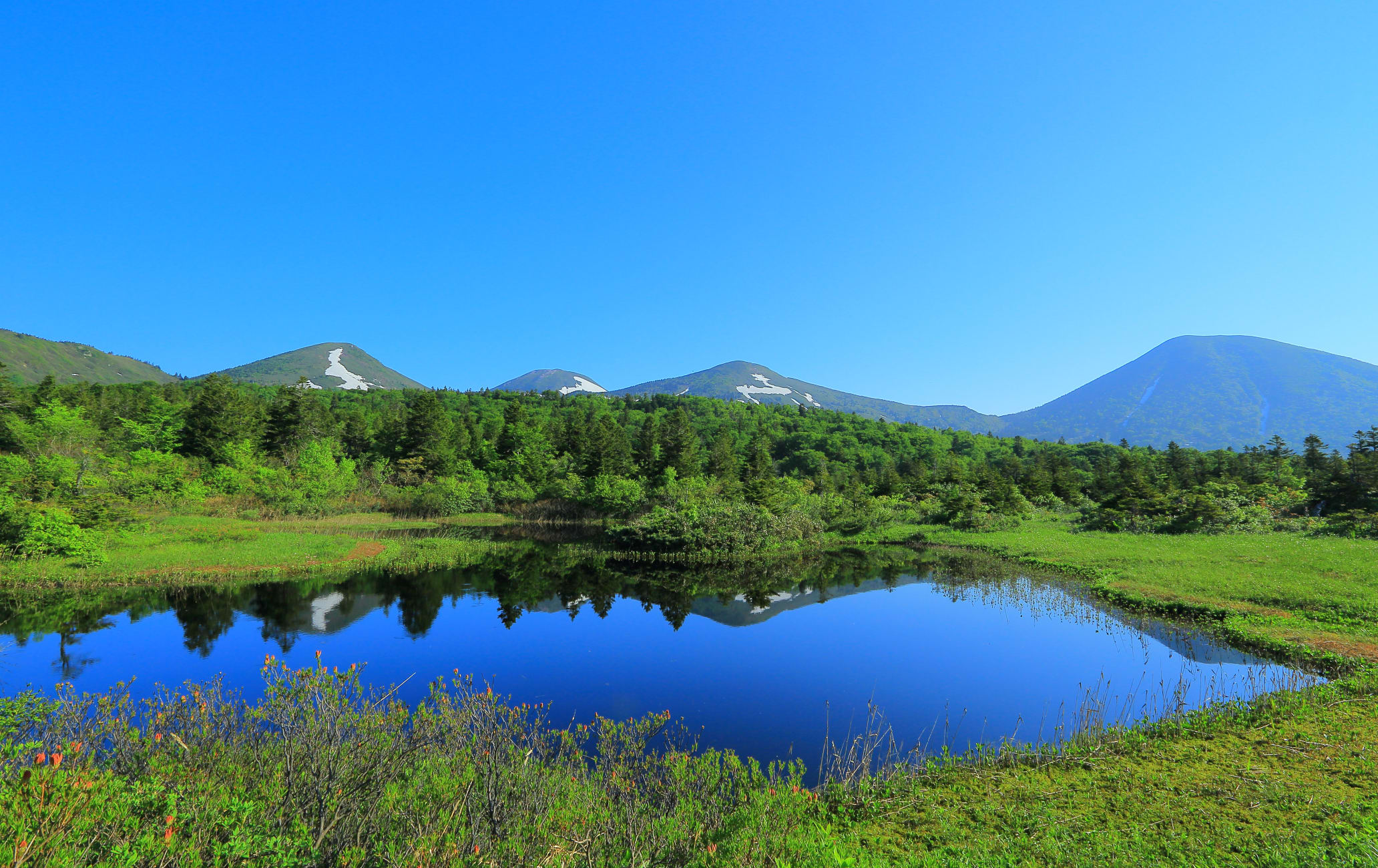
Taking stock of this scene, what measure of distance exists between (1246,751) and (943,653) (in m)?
7.15

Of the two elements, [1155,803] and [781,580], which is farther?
[781,580]

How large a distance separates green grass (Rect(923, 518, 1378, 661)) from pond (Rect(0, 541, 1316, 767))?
1.86 m

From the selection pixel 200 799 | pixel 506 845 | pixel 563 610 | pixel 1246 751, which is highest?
pixel 200 799

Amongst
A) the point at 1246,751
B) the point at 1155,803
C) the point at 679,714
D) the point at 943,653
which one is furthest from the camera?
the point at 943,653

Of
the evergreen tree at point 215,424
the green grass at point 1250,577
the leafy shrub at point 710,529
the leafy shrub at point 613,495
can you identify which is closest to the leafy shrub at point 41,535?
the leafy shrub at point 710,529

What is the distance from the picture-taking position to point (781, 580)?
2523 cm

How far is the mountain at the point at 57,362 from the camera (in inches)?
6353

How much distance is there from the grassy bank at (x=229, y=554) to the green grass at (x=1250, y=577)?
1143 inches

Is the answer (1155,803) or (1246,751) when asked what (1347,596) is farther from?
(1155,803)

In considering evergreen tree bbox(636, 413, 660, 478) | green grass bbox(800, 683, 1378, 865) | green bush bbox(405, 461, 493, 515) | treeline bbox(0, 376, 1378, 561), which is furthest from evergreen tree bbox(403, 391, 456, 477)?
green grass bbox(800, 683, 1378, 865)

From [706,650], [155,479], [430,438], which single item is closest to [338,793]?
[706,650]

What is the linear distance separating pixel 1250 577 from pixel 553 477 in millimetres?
47799

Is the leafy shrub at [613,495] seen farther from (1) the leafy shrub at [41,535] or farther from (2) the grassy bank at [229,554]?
(1) the leafy shrub at [41,535]

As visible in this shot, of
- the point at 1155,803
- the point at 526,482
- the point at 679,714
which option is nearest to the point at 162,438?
the point at 526,482
